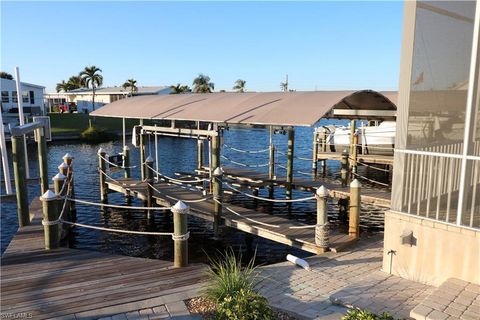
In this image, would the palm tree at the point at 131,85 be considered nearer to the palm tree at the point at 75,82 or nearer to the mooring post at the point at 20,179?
the palm tree at the point at 75,82

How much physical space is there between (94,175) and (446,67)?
21.4 m

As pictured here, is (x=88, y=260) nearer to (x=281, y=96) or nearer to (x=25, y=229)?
(x=25, y=229)

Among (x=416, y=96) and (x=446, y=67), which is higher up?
(x=446, y=67)

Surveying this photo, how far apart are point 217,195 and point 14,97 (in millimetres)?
50767

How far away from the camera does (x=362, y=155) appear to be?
78.1 feet

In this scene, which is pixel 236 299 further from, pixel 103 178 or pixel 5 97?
pixel 5 97

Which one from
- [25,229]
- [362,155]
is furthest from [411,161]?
[362,155]

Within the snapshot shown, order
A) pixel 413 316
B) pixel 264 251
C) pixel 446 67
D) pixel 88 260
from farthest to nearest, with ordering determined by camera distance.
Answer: pixel 264 251 < pixel 88 260 < pixel 446 67 < pixel 413 316

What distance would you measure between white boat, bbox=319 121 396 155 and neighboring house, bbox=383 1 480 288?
16.4m

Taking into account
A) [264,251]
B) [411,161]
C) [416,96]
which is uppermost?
[416,96]

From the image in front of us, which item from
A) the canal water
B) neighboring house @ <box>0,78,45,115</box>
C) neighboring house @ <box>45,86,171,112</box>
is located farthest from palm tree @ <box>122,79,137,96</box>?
the canal water

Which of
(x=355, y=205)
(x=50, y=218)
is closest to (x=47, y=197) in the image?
(x=50, y=218)

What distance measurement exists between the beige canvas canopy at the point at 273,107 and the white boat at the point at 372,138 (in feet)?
37.3

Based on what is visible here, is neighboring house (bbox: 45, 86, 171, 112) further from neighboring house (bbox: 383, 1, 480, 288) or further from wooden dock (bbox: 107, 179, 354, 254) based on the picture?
neighboring house (bbox: 383, 1, 480, 288)
